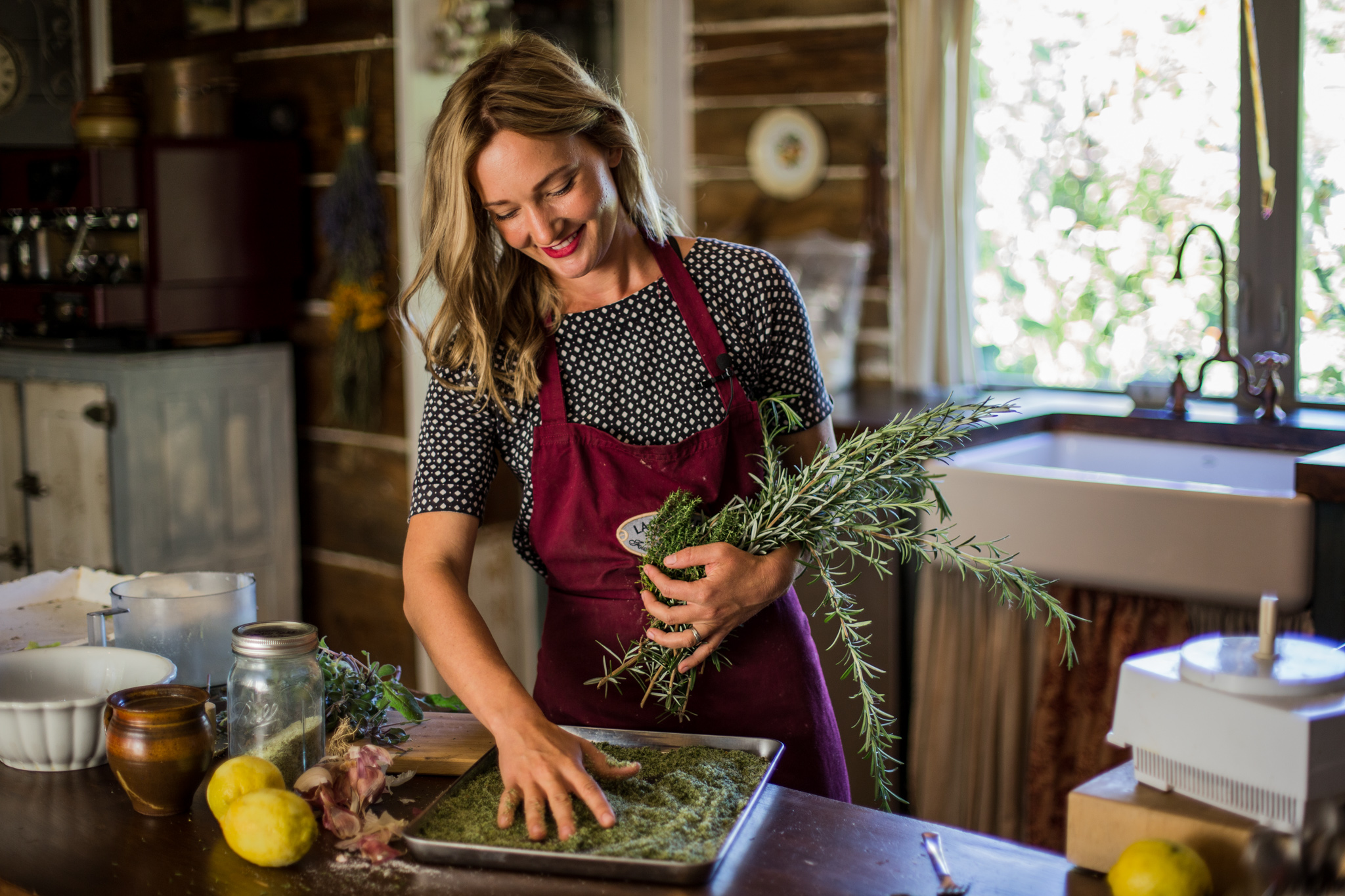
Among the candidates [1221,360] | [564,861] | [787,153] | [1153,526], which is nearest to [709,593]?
[564,861]

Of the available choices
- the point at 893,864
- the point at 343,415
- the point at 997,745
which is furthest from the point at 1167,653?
the point at 343,415

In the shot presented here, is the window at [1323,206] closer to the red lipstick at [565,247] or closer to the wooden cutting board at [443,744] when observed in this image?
the red lipstick at [565,247]

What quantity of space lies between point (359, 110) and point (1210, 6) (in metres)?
2.14

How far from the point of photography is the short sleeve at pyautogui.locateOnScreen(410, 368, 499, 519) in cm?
162

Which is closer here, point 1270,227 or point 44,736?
point 44,736

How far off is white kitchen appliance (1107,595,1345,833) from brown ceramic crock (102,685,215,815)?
921mm

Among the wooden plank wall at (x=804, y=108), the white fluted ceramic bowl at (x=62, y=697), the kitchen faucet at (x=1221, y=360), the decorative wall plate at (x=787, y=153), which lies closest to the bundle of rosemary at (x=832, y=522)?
the white fluted ceramic bowl at (x=62, y=697)

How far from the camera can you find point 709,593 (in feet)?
4.83

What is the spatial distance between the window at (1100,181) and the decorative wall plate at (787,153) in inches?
17.5

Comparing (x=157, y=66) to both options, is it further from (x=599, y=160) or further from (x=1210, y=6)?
(x=1210, y=6)

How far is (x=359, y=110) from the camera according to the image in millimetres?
3289

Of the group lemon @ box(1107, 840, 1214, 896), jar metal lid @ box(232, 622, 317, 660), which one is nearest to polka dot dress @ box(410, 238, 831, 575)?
jar metal lid @ box(232, 622, 317, 660)

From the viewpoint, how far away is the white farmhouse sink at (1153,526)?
7.43ft

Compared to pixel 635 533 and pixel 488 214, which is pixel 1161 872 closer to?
pixel 635 533
